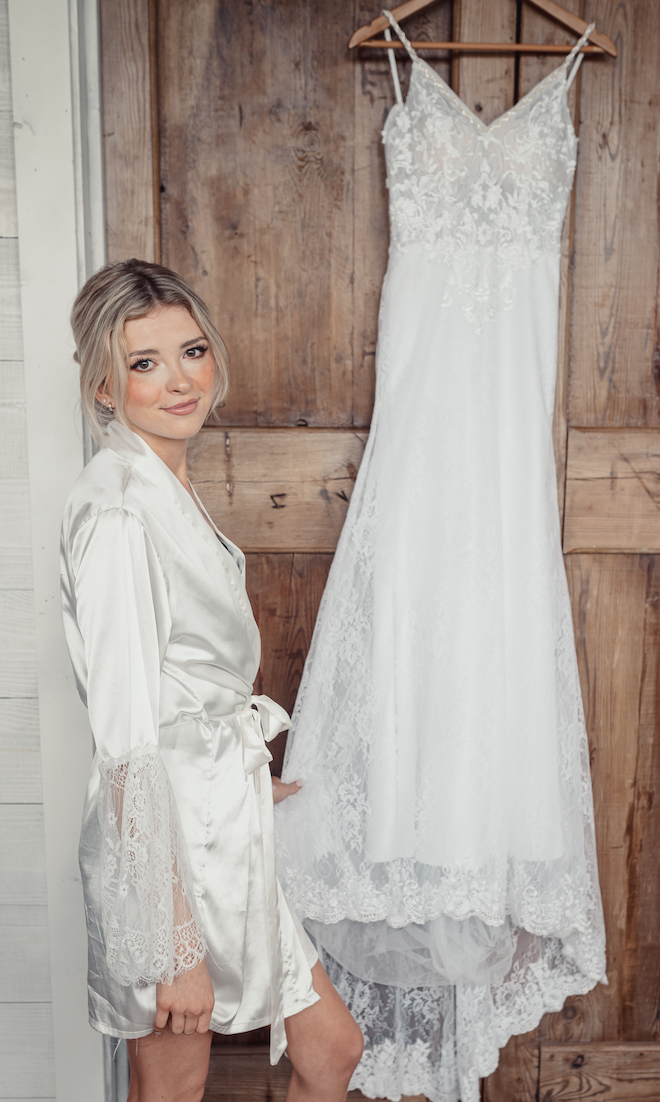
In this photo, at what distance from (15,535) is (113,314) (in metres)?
0.50

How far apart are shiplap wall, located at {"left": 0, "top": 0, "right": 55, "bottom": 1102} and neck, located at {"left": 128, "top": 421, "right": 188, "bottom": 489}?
358 millimetres

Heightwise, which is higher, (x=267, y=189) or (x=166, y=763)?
(x=267, y=189)

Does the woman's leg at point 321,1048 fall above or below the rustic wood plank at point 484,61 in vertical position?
below

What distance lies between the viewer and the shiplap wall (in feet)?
4.00

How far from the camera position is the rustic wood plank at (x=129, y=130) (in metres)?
1.25

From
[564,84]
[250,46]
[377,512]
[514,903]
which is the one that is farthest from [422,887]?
[250,46]

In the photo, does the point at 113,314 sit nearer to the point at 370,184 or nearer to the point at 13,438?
the point at 13,438

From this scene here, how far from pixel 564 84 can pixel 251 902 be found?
139 cm

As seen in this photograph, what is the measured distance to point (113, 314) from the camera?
95 cm

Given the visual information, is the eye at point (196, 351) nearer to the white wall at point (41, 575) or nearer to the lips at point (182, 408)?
the lips at point (182, 408)

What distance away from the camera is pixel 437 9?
128cm

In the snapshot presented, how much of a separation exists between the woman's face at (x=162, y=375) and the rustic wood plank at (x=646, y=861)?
97 cm

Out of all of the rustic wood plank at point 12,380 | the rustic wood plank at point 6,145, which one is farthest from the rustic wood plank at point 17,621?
the rustic wood plank at point 6,145

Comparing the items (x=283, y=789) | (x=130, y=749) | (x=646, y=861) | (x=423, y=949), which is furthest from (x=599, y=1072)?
(x=130, y=749)
